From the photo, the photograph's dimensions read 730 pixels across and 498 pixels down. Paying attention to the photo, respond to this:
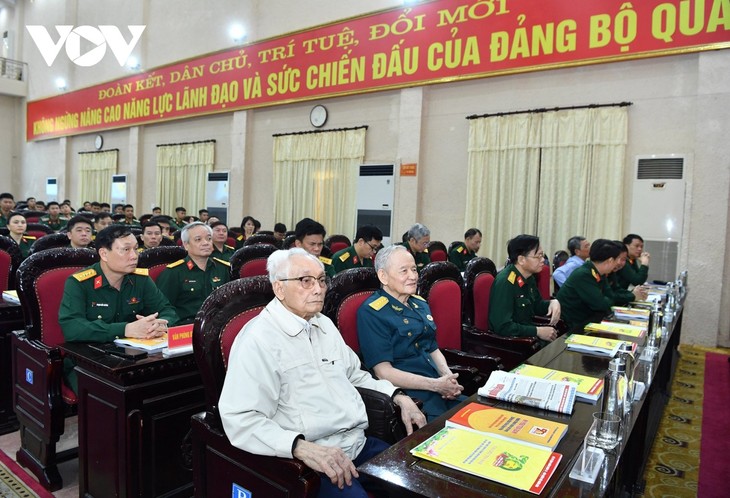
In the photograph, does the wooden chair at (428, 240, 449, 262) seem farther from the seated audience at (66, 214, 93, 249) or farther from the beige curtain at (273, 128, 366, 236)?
the seated audience at (66, 214, 93, 249)

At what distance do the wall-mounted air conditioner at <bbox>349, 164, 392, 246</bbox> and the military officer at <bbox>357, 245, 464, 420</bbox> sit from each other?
530 centimetres

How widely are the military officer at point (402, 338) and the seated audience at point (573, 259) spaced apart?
3.02 m

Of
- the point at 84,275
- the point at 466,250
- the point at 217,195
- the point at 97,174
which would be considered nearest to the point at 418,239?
the point at 466,250

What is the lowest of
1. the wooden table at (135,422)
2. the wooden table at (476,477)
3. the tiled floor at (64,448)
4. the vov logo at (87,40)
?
the tiled floor at (64,448)

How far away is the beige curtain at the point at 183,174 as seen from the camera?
1030cm

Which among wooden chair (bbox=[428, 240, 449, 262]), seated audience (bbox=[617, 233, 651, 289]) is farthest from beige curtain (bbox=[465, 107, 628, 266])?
wooden chair (bbox=[428, 240, 449, 262])

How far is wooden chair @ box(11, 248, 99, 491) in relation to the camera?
7.25 ft

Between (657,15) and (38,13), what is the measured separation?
56.4 feet

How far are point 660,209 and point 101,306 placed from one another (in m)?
5.52

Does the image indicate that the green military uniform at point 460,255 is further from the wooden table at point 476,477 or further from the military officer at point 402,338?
the wooden table at point 476,477

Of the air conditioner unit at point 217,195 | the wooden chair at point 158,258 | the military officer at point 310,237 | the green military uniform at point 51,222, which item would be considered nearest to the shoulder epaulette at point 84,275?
the wooden chair at point 158,258

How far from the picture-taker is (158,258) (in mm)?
3143

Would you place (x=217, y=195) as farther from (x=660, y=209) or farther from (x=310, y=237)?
(x=660, y=209)

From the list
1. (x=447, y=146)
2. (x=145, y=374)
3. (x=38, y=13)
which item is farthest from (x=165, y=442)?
(x=38, y=13)
